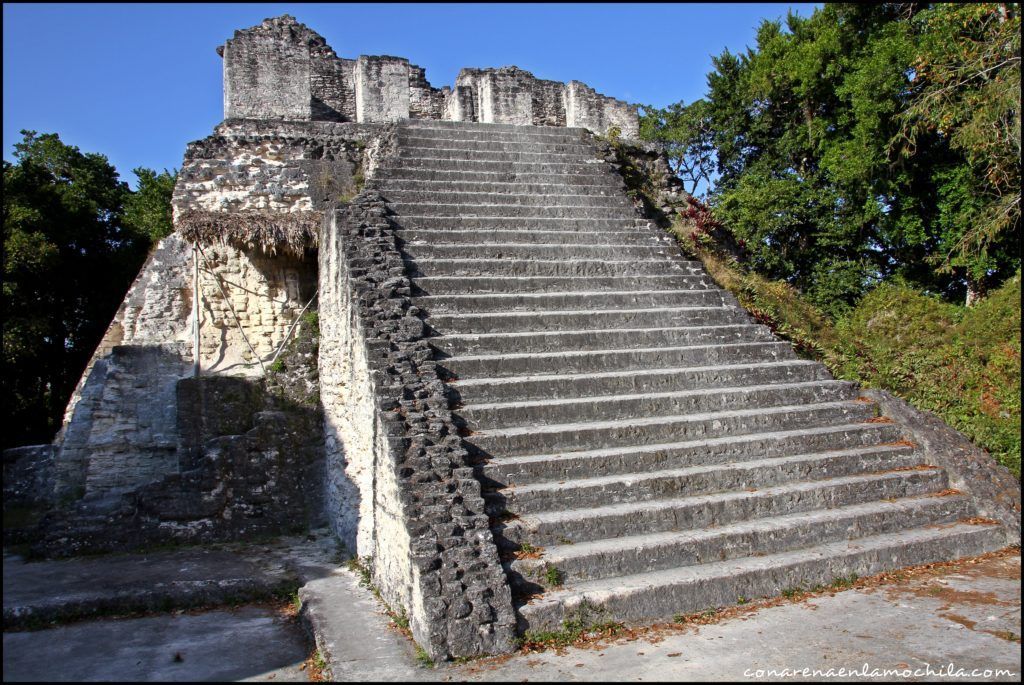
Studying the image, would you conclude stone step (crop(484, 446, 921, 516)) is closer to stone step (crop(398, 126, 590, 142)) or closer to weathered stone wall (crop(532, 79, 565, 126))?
stone step (crop(398, 126, 590, 142))

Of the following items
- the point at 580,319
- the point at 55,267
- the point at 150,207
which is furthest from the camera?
the point at 150,207

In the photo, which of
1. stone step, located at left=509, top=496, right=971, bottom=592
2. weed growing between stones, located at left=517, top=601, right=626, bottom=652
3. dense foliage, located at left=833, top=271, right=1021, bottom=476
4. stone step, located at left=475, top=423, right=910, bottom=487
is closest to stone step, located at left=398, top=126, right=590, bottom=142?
dense foliage, located at left=833, top=271, right=1021, bottom=476

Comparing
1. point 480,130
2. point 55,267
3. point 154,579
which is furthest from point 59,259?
A: point 154,579

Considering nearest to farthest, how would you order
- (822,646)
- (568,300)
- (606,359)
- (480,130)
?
(822,646)
(606,359)
(568,300)
(480,130)

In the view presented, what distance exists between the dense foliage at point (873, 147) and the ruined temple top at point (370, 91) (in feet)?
13.1

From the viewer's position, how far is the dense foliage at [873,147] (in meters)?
9.94

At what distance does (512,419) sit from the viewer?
6.28 meters

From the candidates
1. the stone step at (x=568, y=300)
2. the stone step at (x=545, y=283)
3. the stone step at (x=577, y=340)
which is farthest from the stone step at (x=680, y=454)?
the stone step at (x=545, y=283)

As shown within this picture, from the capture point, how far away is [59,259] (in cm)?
1675

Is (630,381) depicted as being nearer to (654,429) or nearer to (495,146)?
(654,429)

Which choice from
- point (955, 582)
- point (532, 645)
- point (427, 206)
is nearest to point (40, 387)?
point (427, 206)

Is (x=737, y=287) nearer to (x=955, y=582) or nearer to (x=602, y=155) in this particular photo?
(x=602, y=155)

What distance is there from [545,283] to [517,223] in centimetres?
133

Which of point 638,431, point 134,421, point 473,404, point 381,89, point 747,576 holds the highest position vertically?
point 381,89
